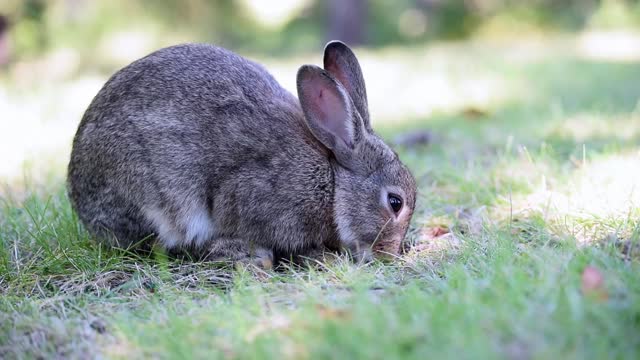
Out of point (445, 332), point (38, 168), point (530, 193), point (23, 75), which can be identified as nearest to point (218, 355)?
point (445, 332)

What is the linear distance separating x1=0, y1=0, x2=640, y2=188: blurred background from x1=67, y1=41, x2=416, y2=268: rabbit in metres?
2.00

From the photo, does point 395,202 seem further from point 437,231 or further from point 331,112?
point 331,112

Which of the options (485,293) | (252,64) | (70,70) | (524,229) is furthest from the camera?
(70,70)

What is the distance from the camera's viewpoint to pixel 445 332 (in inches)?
102

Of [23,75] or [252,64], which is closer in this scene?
[252,64]

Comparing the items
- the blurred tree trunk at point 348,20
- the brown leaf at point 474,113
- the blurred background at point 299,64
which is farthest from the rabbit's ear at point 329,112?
the blurred tree trunk at point 348,20

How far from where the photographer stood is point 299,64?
1317 cm

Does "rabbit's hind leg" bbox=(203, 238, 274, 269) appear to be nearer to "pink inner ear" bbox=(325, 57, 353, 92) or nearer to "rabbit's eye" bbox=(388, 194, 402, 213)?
"rabbit's eye" bbox=(388, 194, 402, 213)

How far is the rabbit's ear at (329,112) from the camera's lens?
4203 mm

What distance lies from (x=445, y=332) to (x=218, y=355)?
31.3 inches

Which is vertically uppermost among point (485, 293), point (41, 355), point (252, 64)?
point (252, 64)

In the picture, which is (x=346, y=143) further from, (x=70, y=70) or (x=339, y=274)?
(x=70, y=70)

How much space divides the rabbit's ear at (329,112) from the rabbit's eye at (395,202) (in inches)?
12.0

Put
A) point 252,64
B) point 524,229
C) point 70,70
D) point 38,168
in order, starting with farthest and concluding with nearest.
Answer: point 70,70, point 38,168, point 252,64, point 524,229
